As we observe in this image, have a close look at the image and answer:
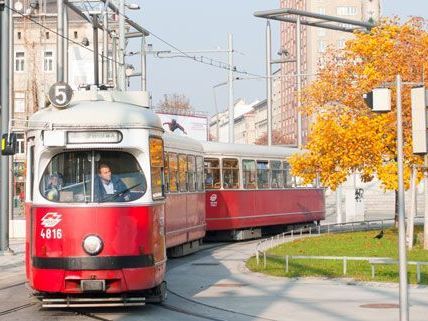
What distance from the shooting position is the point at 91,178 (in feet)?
46.1

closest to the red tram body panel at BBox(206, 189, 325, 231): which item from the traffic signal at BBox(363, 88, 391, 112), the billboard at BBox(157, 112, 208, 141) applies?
the billboard at BBox(157, 112, 208, 141)

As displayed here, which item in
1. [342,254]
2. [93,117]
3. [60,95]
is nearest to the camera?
[93,117]

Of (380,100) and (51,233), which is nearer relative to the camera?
(380,100)

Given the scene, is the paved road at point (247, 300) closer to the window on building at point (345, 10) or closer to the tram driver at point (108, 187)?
the tram driver at point (108, 187)

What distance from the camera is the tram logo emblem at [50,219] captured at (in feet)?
45.5

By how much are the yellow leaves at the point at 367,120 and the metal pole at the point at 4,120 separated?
32.0ft

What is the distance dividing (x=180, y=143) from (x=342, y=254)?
5.58m

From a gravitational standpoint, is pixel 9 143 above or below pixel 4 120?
below

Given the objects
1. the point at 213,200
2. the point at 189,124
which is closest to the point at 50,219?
the point at 213,200

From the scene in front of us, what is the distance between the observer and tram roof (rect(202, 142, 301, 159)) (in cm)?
3100

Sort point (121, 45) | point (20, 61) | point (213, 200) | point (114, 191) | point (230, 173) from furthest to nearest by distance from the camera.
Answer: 1. point (20, 61)
2. point (121, 45)
3. point (230, 173)
4. point (213, 200)
5. point (114, 191)

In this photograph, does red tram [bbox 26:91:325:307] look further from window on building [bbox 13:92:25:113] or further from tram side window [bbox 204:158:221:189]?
window on building [bbox 13:92:25:113]

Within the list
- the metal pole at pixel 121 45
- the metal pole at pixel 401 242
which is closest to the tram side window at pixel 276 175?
the metal pole at pixel 121 45

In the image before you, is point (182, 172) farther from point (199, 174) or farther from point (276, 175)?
point (276, 175)
